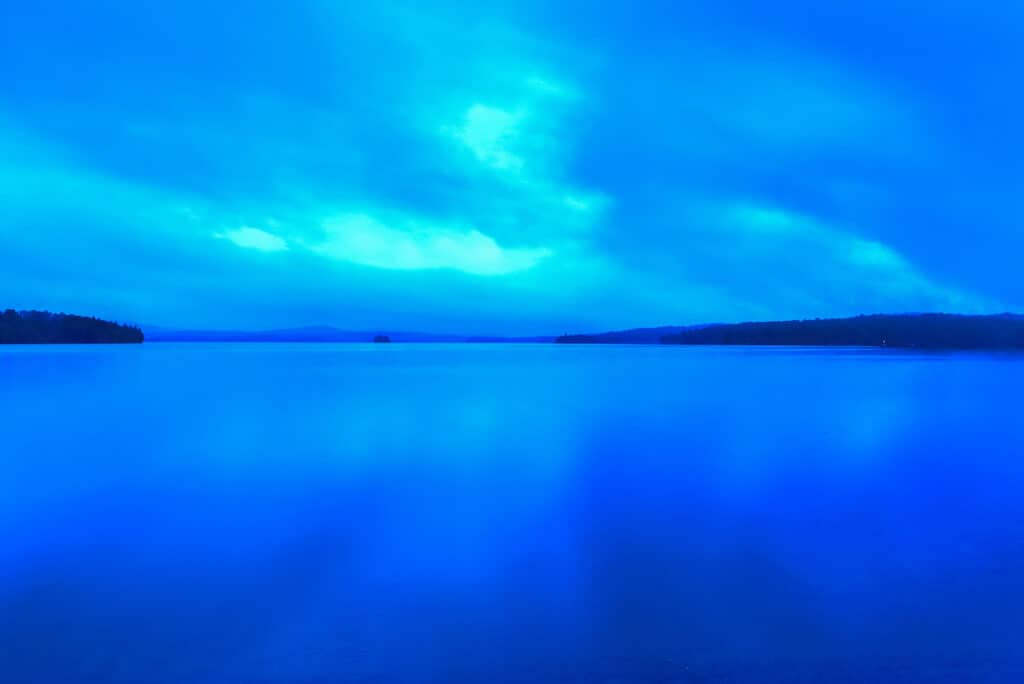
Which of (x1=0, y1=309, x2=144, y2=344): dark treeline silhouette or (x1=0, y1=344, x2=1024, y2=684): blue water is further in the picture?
(x1=0, y1=309, x2=144, y2=344): dark treeline silhouette

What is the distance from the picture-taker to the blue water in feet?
13.3

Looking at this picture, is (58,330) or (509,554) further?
(58,330)

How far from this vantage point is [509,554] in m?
6.27

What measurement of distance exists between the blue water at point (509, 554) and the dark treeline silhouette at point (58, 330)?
91337 mm

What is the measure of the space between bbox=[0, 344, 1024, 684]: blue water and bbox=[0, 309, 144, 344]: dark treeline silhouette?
300 ft

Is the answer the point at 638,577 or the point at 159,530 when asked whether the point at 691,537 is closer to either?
the point at 638,577

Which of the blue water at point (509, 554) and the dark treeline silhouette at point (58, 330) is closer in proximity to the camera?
the blue water at point (509, 554)

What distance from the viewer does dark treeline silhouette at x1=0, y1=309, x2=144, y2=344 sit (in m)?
87.3

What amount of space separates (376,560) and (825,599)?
12.5ft

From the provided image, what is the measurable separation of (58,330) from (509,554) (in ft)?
368

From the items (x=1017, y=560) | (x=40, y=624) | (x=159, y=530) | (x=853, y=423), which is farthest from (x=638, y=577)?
(x=853, y=423)

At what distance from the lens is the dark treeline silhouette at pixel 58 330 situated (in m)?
87.3

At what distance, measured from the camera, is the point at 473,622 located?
461 cm

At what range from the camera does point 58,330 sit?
96250 millimetres
